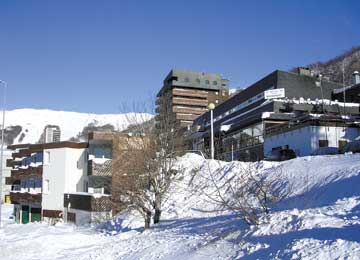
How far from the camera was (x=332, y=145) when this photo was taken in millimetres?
25234

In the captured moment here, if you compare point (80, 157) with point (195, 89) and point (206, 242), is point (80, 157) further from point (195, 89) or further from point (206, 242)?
point (195, 89)

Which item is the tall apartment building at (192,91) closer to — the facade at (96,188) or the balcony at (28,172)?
the balcony at (28,172)

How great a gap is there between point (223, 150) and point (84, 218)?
42.5 ft

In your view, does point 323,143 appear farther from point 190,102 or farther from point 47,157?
point 190,102

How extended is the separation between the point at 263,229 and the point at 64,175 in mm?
35234

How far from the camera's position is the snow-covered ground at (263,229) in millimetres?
9062

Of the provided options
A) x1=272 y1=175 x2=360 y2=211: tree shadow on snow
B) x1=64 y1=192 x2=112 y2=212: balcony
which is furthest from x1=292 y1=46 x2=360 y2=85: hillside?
x1=272 y1=175 x2=360 y2=211: tree shadow on snow

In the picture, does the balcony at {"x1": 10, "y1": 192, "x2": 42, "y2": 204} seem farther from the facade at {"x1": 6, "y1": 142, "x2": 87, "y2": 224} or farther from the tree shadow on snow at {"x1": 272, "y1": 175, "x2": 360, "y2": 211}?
→ the tree shadow on snow at {"x1": 272, "y1": 175, "x2": 360, "y2": 211}

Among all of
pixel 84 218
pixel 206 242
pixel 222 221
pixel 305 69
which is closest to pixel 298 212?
pixel 206 242

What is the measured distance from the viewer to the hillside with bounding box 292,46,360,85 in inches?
3772

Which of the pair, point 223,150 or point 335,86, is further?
point 335,86

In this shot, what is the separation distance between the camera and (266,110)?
34.8 metres

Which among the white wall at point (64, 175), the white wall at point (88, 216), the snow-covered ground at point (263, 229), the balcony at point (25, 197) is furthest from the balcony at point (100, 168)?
the snow-covered ground at point (263, 229)

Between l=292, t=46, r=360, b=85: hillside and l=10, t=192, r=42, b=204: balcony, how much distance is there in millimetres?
A: 65297
